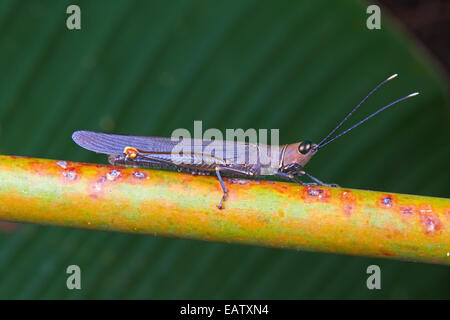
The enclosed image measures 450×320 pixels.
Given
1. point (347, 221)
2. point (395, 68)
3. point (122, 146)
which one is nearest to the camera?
point (347, 221)

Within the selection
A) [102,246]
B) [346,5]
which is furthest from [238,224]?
[346,5]

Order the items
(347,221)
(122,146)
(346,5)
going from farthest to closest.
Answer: (346,5) → (122,146) → (347,221)

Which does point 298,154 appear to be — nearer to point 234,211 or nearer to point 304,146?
point 304,146

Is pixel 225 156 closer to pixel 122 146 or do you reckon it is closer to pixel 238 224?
pixel 122 146

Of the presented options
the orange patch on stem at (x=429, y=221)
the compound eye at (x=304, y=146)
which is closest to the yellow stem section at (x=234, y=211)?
the orange patch on stem at (x=429, y=221)

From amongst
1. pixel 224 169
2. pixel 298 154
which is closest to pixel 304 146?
pixel 298 154

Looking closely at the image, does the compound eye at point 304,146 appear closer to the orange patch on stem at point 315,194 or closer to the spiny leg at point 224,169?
the spiny leg at point 224,169

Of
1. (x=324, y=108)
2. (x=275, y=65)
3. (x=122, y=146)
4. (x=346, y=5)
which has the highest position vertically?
(x=346, y=5)

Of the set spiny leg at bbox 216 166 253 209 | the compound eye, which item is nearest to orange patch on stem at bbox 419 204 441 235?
spiny leg at bbox 216 166 253 209
